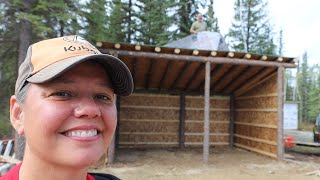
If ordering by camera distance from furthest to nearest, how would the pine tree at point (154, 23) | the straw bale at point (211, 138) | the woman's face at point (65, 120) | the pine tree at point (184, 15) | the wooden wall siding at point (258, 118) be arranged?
the pine tree at point (184, 15)
the pine tree at point (154, 23)
the straw bale at point (211, 138)
the wooden wall siding at point (258, 118)
the woman's face at point (65, 120)

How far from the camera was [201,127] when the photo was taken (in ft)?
37.1

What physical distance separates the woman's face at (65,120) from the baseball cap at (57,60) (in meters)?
0.03

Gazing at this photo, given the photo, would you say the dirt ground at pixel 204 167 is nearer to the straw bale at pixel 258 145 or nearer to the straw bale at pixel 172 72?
the straw bale at pixel 258 145

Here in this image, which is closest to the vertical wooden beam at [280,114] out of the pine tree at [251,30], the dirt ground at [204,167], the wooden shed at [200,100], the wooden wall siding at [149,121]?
the wooden shed at [200,100]

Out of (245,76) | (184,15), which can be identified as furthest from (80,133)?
(184,15)

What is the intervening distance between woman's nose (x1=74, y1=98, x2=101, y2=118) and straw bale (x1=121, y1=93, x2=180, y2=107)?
9764 mm

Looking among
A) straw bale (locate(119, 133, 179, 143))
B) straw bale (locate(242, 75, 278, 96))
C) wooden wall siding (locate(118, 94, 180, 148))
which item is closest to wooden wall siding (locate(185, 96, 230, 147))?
wooden wall siding (locate(118, 94, 180, 148))

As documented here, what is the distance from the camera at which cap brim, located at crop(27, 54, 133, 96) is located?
0.82 meters

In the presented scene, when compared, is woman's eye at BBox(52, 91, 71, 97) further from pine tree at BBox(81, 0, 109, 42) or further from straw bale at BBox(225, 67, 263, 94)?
straw bale at BBox(225, 67, 263, 94)

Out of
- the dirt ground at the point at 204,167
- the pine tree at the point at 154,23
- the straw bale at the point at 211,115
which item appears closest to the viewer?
the dirt ground at the point at 204,167

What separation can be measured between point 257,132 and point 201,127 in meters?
2.29

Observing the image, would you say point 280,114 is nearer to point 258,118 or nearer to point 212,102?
point 258,118

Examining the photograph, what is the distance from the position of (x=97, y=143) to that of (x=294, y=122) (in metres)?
27.0

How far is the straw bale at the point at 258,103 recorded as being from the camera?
29.4 ft
